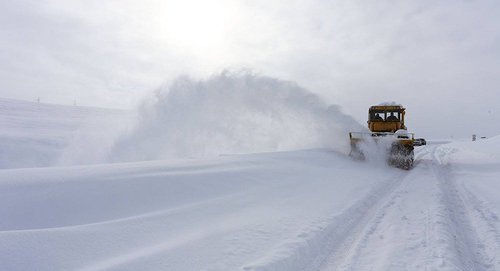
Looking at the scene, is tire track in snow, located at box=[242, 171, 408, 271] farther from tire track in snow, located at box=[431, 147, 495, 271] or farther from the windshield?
the windshield

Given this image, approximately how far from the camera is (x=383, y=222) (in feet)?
17.3

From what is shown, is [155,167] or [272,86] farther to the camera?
[272,86]

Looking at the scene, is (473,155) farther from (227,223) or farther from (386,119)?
(227,223)

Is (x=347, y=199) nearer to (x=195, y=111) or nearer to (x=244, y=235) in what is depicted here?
(x=244, y=235)

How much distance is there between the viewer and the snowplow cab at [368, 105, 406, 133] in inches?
665

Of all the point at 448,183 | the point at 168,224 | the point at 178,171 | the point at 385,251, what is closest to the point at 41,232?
the point at 168,224

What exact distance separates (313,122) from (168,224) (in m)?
13.1

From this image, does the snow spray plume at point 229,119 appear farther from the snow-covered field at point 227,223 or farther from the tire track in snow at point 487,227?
the tire track in snow at point 487,227

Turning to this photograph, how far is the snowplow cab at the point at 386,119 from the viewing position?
665 inches

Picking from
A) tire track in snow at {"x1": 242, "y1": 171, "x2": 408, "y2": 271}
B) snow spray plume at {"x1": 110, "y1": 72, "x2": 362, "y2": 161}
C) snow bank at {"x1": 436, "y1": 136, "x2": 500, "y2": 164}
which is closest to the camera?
tire track in snow at {"x1": 242, "y1": 171, "x2": 408, "y2": 271}

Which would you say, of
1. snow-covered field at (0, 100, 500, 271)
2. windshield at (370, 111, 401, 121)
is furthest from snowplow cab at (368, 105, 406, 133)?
snow-covered field at (0, 100, 500, 271)

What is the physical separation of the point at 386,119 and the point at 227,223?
14592 millimetres

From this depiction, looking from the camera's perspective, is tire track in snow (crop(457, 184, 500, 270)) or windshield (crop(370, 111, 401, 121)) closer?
tire track in snow (crop(457, 184, 500, 270))

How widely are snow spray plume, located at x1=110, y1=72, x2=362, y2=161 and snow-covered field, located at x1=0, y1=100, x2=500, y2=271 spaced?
8.70m
